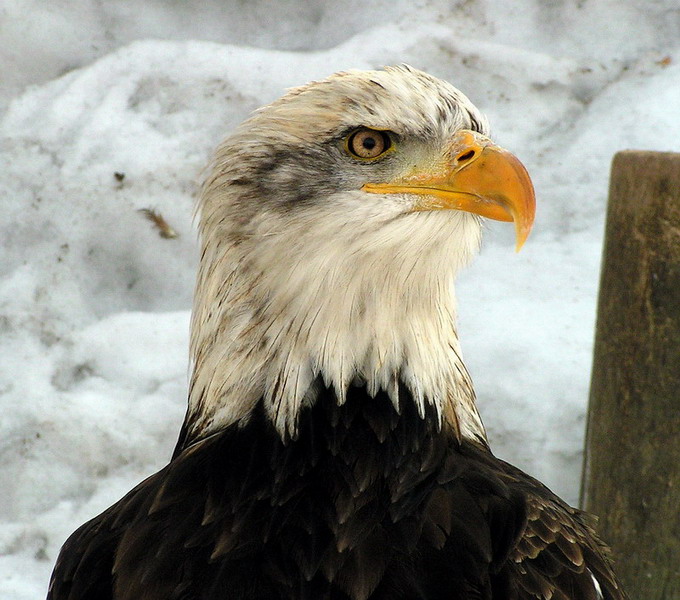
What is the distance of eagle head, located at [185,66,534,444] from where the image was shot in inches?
89.8

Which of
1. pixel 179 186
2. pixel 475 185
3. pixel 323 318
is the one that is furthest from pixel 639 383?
pixel 179 186

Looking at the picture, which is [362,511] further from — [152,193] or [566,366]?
[152,193]

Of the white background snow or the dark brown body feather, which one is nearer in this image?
the dark brown body feather

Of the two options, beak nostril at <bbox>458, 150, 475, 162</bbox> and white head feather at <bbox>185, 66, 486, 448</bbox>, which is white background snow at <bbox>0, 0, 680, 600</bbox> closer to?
white head feather at <bbox>185, 66, 486, 448</bbox>

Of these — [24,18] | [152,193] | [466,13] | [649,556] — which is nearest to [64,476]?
[152,193]

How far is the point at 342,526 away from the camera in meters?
2.21

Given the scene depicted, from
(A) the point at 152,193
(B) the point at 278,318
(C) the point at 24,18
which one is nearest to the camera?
(B) the point at 278,318

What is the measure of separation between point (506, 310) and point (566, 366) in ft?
1.56

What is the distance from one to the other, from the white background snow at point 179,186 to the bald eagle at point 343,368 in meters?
1.81

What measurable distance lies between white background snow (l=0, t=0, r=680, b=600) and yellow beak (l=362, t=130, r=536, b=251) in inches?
78.7

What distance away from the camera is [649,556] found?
3.53m

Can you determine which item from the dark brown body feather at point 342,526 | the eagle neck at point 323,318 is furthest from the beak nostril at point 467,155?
the dark brown body feather at point 342,526

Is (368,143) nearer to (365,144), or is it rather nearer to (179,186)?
(365,144)

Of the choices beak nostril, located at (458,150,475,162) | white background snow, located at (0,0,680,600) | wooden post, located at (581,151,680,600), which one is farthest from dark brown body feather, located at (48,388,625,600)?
white background snow, located at (0,0,680,600)
